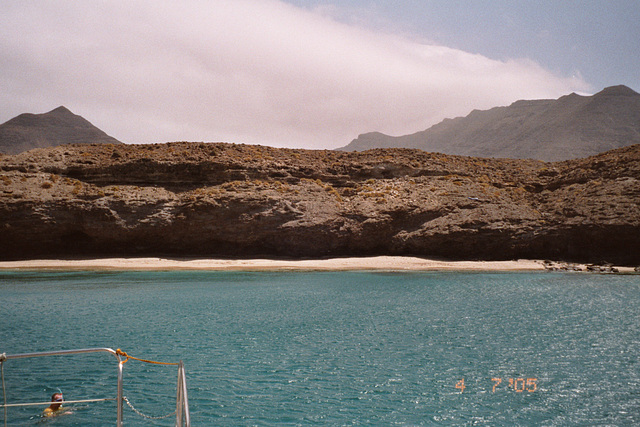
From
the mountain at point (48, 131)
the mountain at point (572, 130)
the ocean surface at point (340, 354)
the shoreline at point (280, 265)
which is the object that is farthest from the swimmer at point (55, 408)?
the mountain at point (48, 131)

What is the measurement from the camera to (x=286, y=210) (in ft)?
135

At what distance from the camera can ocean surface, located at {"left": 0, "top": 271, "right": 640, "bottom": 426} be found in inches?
346

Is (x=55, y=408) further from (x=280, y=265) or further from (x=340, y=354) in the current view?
(x=280, y=265)

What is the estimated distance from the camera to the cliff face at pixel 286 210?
39.1 metres

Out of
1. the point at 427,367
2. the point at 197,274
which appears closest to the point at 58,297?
the point at 197,274

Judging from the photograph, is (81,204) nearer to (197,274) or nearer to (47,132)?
(197,274)

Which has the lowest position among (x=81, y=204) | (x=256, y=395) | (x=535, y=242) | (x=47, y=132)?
(x=256, y=395)

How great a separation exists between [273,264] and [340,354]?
2579cm

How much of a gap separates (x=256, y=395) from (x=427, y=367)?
4497 mm

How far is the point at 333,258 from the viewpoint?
41.5 meters

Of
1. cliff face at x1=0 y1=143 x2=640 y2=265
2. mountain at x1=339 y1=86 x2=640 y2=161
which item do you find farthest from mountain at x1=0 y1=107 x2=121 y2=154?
mountain at x1=339 y1=86 x2=640 y2=161
